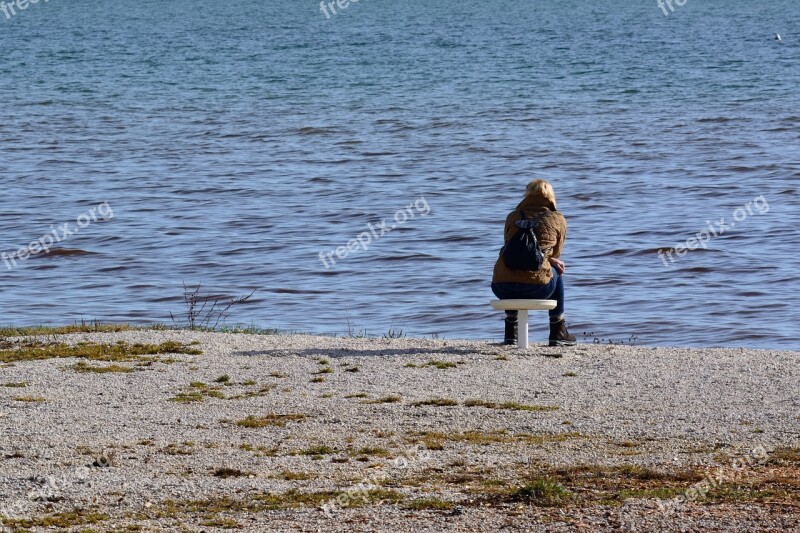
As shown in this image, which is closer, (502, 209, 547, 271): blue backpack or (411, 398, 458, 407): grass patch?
(411, 398, 458, 407): grass patch

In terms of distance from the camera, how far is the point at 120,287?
671 inches

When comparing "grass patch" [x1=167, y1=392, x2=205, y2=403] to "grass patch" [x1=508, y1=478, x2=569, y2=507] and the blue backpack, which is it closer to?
the blue backpack

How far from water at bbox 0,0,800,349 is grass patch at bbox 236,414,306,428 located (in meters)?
5.47

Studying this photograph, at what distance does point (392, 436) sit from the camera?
26.8 ft

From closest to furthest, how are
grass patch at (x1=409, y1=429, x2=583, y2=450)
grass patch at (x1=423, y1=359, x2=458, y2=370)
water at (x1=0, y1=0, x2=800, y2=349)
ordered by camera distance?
1. grass patch at (x1=409, y1=429, x2=583, y2=450)
2. grass patch at (x1=423, y1=359, x2=458, y2=370)
3. water at (x1=0, y1=0, x2=800, y2=349)

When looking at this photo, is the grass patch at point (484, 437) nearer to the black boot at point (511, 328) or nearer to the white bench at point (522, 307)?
the white bench at point (522, 307)

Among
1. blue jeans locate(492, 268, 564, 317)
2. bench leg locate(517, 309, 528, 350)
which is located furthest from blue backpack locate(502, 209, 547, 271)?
bench leg locate(517, 309, 528, 350)

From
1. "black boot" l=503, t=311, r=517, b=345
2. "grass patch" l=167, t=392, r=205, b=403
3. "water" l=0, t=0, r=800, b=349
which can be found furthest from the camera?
"water" l=0, t=0, r=800, b=349

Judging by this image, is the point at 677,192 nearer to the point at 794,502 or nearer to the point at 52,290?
the point at 52,290

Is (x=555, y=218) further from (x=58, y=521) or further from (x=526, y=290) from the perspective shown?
(x=58, y=521)

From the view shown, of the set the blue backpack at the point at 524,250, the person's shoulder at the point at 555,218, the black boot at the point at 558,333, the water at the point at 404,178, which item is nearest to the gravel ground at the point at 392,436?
the black boot at the point at 558,333

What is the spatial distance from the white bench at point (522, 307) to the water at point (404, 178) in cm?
253

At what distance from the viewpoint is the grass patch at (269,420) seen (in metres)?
8.55

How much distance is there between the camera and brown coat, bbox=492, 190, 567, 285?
11289 mm
